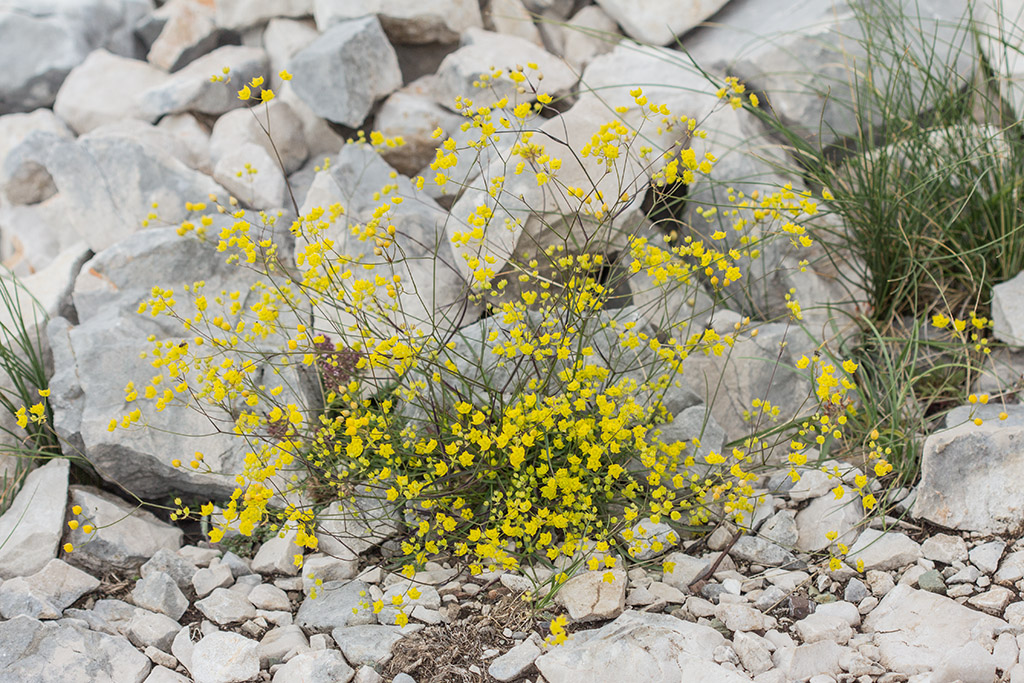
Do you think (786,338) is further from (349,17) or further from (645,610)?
(349,17)

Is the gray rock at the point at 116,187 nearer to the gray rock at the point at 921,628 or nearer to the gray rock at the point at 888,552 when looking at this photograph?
the gray rock at the point at 888,552

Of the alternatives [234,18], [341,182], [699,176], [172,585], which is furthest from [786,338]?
[234,18]

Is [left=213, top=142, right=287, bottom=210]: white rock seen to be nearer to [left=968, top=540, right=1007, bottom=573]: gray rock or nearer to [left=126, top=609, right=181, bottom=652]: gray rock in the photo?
[left=126, top=609, right=181, bottom=652]: gray rock

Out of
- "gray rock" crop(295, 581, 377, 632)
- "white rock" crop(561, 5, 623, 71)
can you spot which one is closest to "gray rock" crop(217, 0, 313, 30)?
"white rock" crop(561, 5, 623, 71)

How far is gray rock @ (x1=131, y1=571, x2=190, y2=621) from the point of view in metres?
2.23

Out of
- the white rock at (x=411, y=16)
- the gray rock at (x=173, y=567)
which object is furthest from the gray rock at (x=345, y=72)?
the gray rock at (x=173, y=567)

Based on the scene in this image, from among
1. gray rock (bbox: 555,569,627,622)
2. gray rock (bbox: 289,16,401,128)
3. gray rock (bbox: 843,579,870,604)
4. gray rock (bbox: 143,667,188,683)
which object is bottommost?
gray rock (bbox: 143,667,188,683)

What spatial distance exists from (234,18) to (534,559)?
3.24 m

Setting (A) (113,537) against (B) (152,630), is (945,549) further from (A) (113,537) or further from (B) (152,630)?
(A) (113,537)

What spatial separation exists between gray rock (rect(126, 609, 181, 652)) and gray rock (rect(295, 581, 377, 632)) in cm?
31

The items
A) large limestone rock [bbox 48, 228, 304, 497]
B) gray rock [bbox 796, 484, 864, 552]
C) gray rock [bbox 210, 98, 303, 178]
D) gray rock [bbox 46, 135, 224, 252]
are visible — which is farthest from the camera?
gray rock [bbox 210, 98, 303, 178]

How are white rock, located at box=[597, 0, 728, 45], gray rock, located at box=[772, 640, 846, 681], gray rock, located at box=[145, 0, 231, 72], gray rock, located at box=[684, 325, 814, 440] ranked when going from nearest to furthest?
gray rock, located at box=[772, 640, 846, 681], gray rock, located at box=[684, 325, 814, 440], white rock, located at box=[597, 0, 728, 45], gray rock, located at box=[145, 0, 231, 72]

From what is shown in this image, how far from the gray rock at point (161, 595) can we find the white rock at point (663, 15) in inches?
119

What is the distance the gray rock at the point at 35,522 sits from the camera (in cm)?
230
